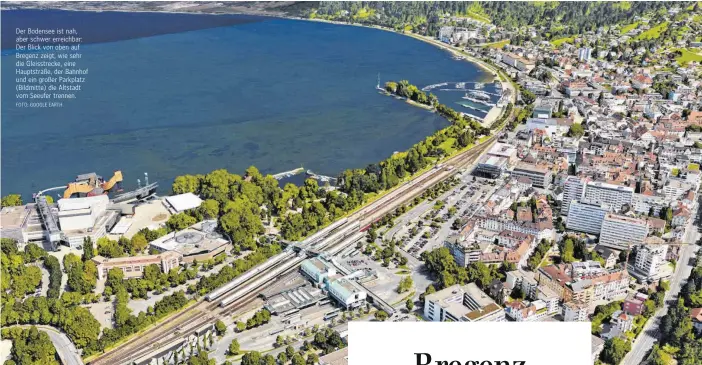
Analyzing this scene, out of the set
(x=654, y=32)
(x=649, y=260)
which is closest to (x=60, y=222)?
(x=649, y=260)

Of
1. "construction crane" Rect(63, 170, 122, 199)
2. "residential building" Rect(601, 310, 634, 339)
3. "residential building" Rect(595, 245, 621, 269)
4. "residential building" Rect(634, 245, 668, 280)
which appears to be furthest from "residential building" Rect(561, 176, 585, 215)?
"construction crane" Rect(63, 170, 122, 199)

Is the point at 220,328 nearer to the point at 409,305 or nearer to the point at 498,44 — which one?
the point at 409,305

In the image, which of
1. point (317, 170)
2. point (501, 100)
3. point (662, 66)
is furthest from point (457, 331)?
point (662, 66)

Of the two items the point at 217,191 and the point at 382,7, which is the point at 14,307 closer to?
the point at 217,191

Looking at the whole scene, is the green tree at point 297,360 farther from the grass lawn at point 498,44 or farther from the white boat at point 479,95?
the grass lawn at point 498,44

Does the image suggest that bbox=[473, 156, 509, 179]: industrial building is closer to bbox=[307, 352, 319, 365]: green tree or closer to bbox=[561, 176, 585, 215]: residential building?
bbox=[561, 176, 585, 215]: residential building

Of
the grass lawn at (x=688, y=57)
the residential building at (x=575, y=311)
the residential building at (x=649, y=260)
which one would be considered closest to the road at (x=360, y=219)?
the residential building at (x=575, y=311)
